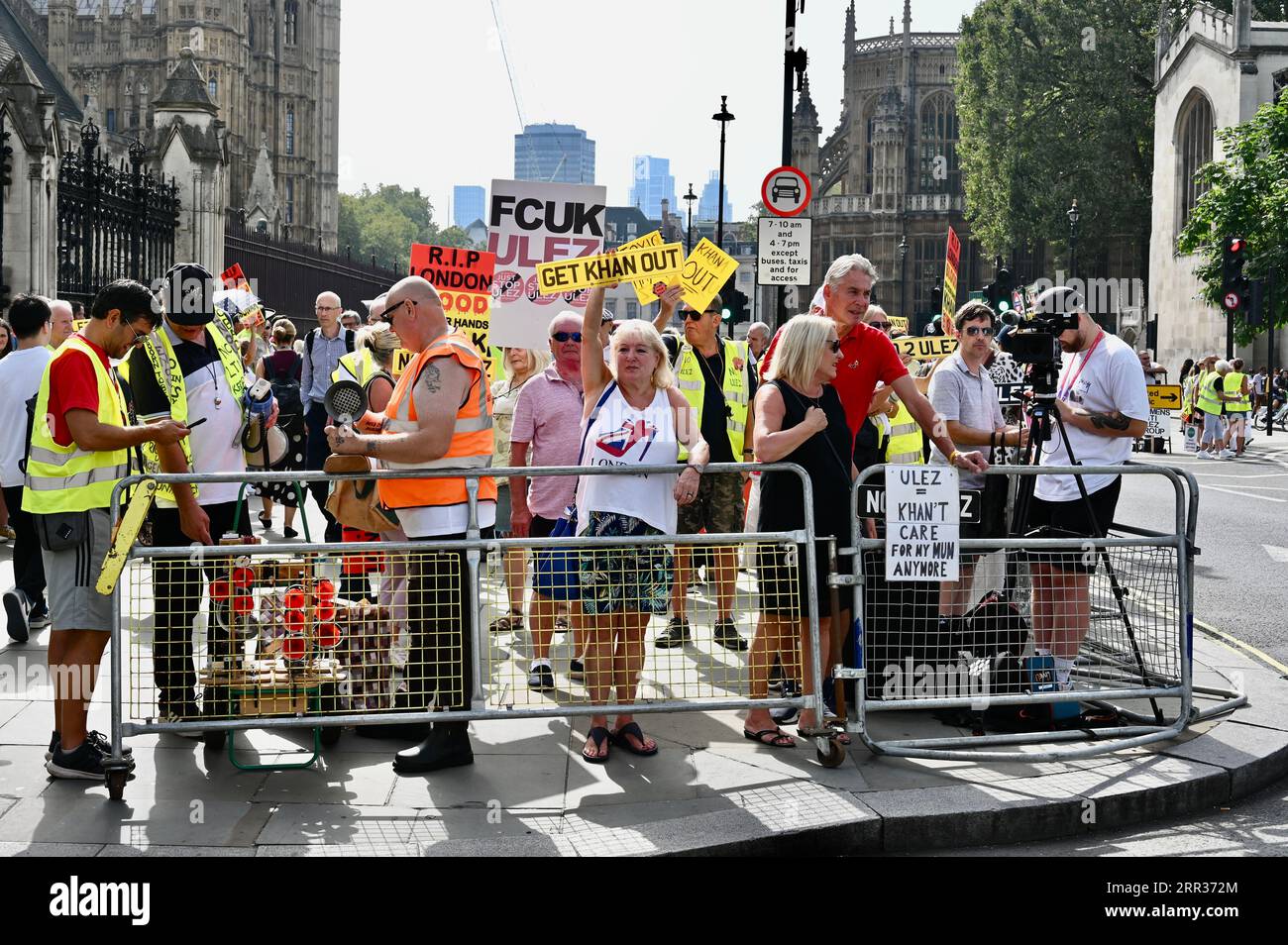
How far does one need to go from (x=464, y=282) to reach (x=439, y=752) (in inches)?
169

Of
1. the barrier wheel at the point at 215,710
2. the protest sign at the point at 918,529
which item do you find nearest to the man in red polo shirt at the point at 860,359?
the protest sign at the point at 918,529

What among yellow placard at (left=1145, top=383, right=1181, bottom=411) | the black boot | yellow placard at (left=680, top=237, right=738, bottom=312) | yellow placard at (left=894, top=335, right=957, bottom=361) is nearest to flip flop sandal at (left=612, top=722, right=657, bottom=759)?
the black boot

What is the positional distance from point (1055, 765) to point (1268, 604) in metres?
5.19

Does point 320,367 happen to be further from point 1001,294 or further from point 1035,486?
point 1001,294

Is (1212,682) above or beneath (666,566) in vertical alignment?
beneath

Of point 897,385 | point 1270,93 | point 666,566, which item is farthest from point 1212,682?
point 1270,93

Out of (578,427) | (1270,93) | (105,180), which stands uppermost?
(1270,93)

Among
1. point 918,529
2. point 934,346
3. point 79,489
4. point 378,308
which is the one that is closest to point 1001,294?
point 934,346

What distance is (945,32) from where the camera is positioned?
105625 millimetres

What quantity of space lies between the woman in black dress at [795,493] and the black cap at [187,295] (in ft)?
8.30

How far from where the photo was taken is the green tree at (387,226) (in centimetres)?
14238

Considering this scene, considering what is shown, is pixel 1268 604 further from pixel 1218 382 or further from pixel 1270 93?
pixel 1270 93

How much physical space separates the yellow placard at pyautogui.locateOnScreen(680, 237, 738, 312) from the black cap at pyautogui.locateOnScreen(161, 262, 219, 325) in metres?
2.70
